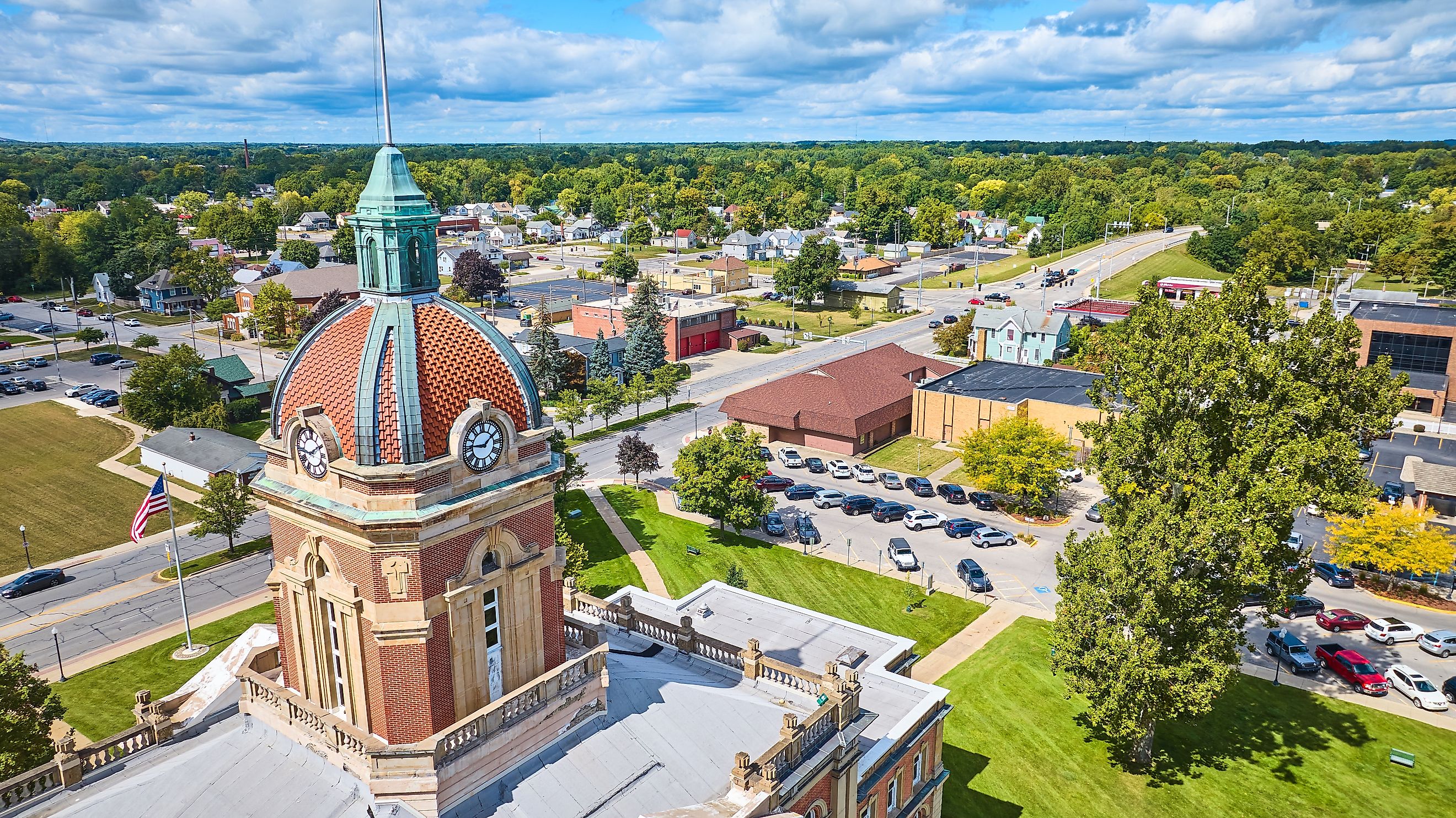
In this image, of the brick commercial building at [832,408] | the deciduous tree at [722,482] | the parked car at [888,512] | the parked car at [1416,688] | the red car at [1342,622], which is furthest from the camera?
the brick commercial building at [832,408]

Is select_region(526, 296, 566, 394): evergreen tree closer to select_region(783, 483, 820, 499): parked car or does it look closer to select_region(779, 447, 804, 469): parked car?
select_region(779, 447, 804, 469): parked car

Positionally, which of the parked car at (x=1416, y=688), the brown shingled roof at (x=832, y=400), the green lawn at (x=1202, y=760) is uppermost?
the brown shingled roof at (x=832, y=400)

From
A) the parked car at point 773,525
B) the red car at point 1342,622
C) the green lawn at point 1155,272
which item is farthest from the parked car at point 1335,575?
the green lawn at point 1155,272

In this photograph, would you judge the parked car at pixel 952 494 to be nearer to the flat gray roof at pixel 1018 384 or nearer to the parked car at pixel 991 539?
the parked car at pixel 991 539

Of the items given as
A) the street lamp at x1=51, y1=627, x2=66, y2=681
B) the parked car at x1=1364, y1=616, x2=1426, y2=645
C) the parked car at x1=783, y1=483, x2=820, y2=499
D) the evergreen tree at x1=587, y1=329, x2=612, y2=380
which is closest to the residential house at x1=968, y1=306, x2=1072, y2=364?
the evergreen tree at x1=587, y1=329, x2=612, y2=380

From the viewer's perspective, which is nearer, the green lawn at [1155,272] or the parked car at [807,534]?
the parked car at [807,534]

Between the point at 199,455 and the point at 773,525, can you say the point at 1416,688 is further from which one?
the point at 199,455

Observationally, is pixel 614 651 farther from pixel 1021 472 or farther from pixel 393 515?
pixel 1021 472
